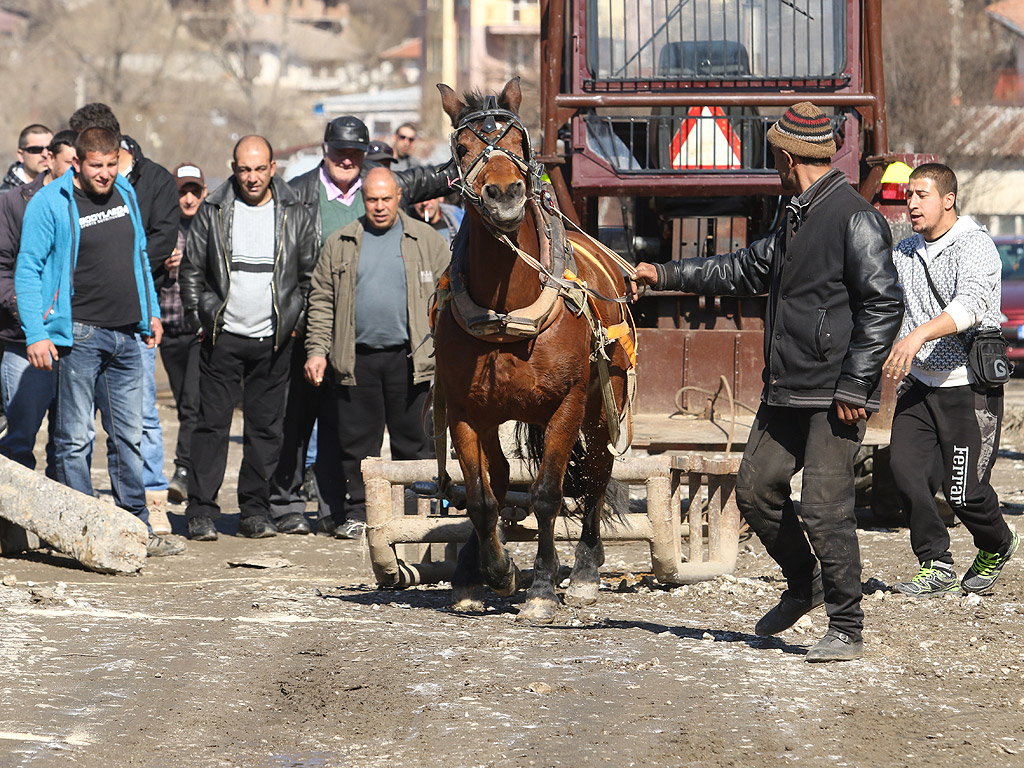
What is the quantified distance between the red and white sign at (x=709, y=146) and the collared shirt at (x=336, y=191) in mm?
2189

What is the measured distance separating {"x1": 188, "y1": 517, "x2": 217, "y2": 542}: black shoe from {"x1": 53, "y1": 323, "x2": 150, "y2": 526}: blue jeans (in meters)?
0.38

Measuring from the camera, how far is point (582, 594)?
6.97m

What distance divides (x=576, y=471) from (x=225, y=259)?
2.88m

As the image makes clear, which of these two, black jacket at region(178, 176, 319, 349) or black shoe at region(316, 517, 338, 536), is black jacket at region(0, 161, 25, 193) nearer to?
black jacket at region(178, 176, 319, 349)

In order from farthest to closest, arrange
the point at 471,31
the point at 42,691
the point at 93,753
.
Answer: the point at 471,31 < the point at 42,691 < the point at 93,753

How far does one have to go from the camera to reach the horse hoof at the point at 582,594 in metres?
6.97

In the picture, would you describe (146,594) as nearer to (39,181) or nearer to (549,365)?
(549,365)

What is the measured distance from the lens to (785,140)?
5648 mm

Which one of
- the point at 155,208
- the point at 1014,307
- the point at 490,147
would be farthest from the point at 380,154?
the point at 1014,307

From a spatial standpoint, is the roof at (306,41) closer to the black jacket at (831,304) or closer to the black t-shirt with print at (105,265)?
the black t-shirt with print at (105,265)

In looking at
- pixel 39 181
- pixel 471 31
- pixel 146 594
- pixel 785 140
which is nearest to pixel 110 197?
pixel 39 181

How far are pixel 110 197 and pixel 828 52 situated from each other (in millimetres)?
4305

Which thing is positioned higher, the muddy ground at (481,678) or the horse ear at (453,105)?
the horse ear at (453,105)

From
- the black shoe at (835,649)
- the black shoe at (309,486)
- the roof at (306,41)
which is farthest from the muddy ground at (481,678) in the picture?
the roof at (306,41)
